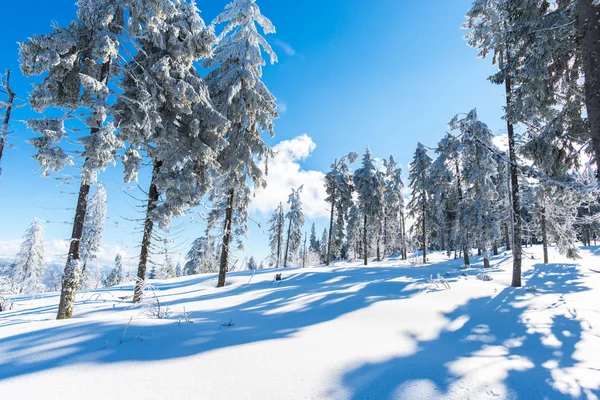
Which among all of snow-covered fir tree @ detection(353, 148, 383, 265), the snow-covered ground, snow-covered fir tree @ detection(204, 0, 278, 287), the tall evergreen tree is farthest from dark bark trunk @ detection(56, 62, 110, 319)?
snow-covered fir tree @ detection(353, 148, 383, 265)

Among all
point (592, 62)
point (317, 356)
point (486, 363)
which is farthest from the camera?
point (592, 62)

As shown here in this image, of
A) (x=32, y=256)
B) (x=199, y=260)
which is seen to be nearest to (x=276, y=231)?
(x=199, y=260)

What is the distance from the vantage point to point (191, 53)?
36.9ft

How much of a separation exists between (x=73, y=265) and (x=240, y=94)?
403 inches

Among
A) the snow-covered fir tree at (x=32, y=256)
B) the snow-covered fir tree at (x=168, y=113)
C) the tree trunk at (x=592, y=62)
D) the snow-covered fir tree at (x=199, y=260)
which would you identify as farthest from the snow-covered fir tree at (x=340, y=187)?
the snow-covered fir tree at (x=32, y=256)

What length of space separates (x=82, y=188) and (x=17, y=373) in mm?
7355

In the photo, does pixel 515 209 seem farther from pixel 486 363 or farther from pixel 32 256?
pixel 32 256

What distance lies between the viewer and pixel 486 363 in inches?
171

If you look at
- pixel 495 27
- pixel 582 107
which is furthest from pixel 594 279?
pixel 495 27

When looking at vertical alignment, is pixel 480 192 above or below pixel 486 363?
above

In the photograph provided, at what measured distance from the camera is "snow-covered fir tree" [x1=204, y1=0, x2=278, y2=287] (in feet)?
46.1

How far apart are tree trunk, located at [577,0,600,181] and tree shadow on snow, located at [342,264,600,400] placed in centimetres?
393

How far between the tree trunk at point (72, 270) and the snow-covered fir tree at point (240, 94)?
6453mm

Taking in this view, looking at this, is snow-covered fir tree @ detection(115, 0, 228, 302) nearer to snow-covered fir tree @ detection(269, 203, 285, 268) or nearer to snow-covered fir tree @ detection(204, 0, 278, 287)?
snow-covered fir tree @ detection(204, 0, 278, 287)
